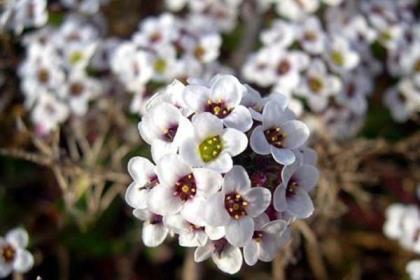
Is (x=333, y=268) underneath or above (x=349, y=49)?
underneath

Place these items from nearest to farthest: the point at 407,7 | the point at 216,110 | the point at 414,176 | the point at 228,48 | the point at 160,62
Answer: the point at 216,110
the point at 160,62
the point at 414,176
the point at 407,7
the point at 228,48

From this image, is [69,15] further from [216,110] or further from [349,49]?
[216,110]

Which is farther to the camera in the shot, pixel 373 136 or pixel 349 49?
pixel 373 136

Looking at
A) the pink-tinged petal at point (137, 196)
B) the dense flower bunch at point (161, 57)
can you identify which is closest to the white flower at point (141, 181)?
the pink-tinged petal at point (137, 196)

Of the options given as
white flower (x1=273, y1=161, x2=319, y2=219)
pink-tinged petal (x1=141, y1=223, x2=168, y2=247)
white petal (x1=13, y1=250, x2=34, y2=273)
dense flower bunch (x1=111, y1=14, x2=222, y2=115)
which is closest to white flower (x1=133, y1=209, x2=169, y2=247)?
pink-tinged petal (x1=141, y1=223, x2=168, y2=247)

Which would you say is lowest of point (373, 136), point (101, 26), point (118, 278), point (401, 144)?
point (118, 278)

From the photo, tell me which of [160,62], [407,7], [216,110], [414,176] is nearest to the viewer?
[216,110]

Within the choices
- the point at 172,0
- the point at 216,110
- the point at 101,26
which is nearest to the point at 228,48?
the point at 172,0

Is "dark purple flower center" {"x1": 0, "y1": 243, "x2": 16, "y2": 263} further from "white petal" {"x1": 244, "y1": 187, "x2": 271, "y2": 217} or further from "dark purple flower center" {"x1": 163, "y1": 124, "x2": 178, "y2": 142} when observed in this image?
"white petal" {"x1": 244, "y1": 187, "x2": 271, "y2": 217}
